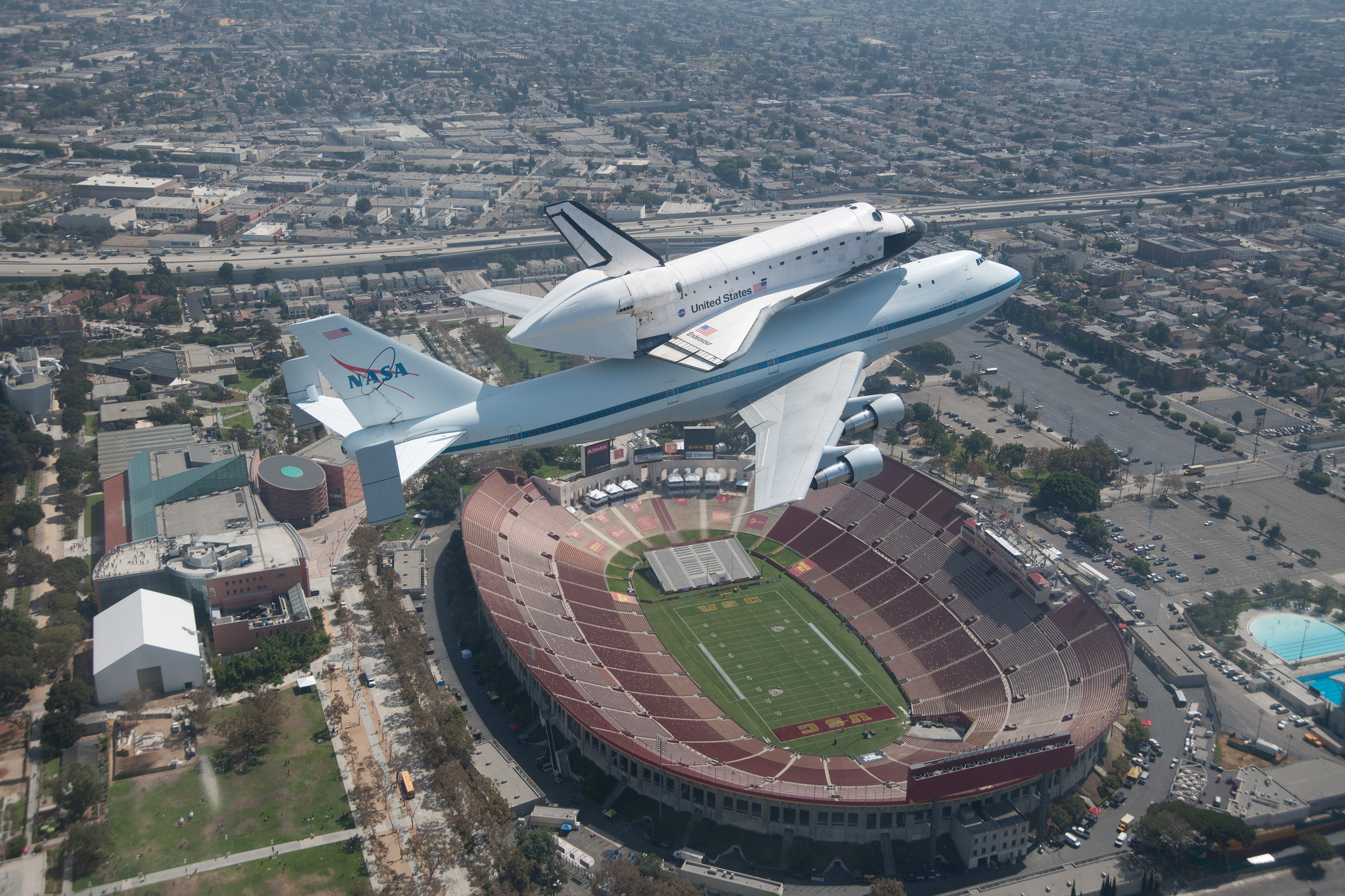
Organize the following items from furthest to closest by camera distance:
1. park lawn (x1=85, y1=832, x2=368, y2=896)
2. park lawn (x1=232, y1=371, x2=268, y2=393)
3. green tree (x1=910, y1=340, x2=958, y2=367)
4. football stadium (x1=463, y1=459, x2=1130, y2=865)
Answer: green tree (x1=910, y1=340, x2=958, y2=367), park lawn (x1=232, y1=371, x2=268, y2=393), football stadium (x1=463, y1=459, x2=1130, y2=865), park lawn (x1=85, y1=832, x2=368, y2=896)

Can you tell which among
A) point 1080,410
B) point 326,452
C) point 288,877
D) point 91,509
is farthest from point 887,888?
point 1080,410

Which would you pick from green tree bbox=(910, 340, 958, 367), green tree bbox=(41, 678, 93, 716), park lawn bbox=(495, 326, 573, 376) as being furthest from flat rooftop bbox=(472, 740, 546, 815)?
green tree bbox=(910, 340, 958, 367)

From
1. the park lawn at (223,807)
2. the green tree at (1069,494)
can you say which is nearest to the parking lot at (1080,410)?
the green tree at (1069,494)

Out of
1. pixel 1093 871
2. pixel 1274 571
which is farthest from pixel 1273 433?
pixel 1093 871

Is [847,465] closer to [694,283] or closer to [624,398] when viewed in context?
[624,398]

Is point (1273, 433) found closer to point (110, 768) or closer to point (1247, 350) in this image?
point (1247, 350)

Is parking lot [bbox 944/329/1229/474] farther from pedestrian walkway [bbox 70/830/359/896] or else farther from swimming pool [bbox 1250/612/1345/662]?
pedestrian walkway [bbox 70/830/359/896]
